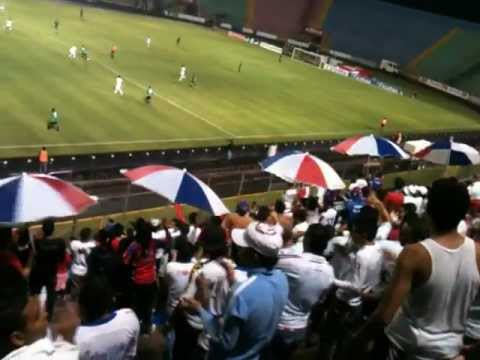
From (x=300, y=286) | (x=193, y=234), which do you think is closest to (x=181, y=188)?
(x=193, y=234)

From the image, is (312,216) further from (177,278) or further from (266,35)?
(266,35)

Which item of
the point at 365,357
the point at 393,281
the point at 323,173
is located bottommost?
the point at 323,173

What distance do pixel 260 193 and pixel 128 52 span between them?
2801cm

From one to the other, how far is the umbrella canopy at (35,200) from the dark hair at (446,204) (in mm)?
5270

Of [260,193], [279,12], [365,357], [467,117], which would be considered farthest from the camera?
[279,12]

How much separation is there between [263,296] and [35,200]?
14.7ft

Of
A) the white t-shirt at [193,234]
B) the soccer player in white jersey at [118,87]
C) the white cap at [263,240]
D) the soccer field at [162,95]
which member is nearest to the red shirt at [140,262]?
the white t-shirt at [193,234]

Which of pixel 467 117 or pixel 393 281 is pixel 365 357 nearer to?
pixel 393 281

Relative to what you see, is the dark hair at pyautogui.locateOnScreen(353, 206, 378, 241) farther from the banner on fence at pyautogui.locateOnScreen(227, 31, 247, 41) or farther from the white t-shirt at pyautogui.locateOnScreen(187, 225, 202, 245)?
the banner on fence at pyautogui.locateOnScreen(227, 31, 247, 41)

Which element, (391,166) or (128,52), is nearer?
(391,166)

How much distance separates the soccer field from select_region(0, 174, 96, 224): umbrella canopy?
50.0ft

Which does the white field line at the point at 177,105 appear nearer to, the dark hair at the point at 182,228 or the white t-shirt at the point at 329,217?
the white t-shirt at the point at 329,217

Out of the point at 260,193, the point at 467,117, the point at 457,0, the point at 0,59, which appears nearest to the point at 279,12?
the point at 457,0

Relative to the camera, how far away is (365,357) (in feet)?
16.8
